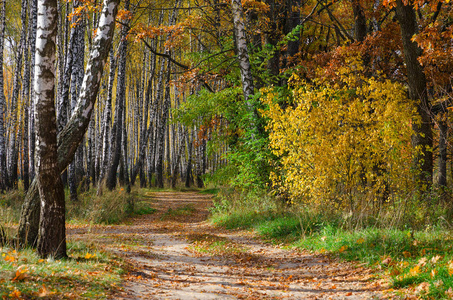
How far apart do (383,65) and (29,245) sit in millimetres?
11713

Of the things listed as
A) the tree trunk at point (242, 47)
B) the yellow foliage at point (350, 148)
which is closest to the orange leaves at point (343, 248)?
the yellow foliage at point (350, 148)

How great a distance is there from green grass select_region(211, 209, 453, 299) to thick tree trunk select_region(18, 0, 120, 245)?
4.86 metres

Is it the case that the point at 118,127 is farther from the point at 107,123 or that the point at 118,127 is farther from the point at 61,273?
the point at 61,273

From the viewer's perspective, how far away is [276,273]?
6.31m

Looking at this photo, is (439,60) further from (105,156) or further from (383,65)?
(105,156)

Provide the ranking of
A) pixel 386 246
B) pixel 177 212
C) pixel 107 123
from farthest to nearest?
pixel 107 123 → pixel 177 212 → pixel 386 246

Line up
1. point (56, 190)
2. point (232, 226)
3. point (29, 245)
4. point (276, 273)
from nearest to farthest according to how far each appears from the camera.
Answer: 1. point (56, 190)
2. point (29, 245)
3. point (276, 273)
4. point (232, 226)

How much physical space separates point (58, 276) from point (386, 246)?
4788 millimetres

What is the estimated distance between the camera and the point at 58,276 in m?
4.41

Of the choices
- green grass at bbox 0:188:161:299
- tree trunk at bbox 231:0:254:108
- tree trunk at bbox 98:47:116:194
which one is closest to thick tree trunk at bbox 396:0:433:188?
tree trunk at bbox 231:0:254:108

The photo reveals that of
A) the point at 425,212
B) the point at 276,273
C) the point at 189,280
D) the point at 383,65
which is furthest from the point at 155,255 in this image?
the point at 383,65

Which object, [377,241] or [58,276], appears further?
[377,241]

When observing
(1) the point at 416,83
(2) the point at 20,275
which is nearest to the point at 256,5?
(1) the point at 416,83

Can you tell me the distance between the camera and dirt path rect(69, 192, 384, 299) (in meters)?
4.96
